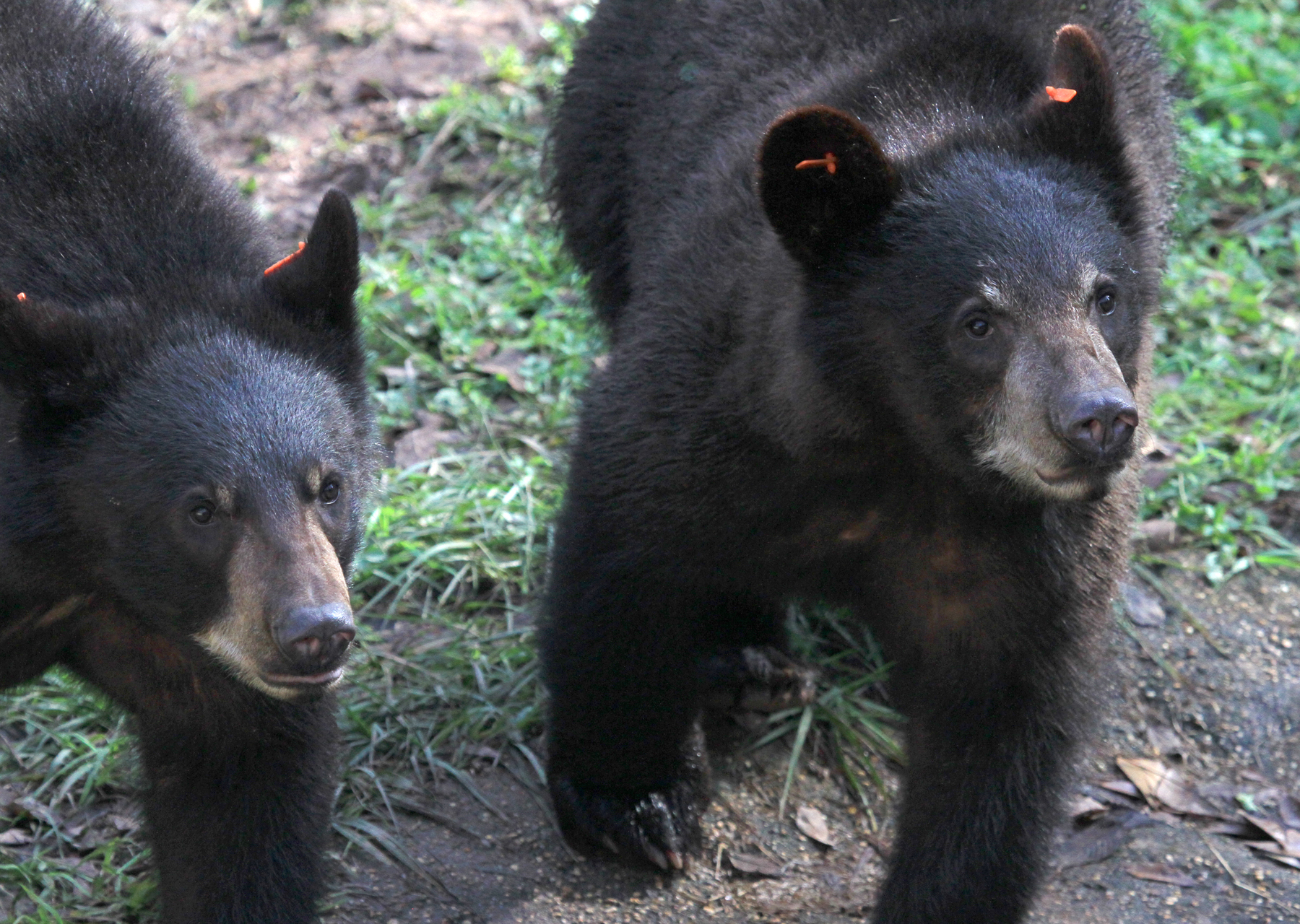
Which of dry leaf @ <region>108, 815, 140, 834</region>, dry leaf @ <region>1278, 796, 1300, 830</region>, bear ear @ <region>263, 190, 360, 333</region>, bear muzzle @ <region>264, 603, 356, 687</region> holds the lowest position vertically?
dry leaf @ <region>1278, 796, 1300, 830</region>

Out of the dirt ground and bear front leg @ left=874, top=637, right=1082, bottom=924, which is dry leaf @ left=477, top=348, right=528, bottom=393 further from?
bear front leg @ left=874, top=637, right=1082, bottom=924

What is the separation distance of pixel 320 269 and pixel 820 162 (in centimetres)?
133

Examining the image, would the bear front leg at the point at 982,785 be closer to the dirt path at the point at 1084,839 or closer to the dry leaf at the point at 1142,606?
the dirt path at the point at 1084,839

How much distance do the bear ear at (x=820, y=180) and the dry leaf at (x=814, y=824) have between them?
215 centimetres

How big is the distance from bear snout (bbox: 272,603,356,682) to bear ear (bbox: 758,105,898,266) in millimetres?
1520

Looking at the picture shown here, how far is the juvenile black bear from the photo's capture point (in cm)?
406

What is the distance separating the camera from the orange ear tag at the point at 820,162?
4.10m

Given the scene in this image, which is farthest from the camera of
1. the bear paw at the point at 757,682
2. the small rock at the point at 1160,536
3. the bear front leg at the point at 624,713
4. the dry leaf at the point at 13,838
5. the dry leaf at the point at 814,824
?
the small rock at the point at 1160,536

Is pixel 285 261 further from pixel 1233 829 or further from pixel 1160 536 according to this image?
pixel 1160 536

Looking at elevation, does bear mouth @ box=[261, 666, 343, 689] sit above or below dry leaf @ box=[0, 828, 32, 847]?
above

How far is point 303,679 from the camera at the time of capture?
12.3ft

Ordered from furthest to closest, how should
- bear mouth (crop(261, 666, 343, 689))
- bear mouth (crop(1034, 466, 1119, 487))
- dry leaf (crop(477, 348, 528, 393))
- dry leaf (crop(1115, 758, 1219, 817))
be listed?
dry leaf (crop(477, 348, 528, 393))
dry leaf (crop(1115, 758, 1219, 817))
bear mouth (crop(1034, 466, 1119, 487))
bear mouth (crop(261, 666, 343, 689))

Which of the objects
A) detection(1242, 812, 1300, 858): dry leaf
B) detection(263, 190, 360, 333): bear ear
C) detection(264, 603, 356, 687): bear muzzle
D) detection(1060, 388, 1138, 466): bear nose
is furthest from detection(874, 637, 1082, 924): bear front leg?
detection(263, 190, 360, 333): bear ear

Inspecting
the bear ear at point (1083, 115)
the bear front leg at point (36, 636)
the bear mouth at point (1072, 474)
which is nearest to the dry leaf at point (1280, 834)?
the bear mouth at point (1072, 474)
